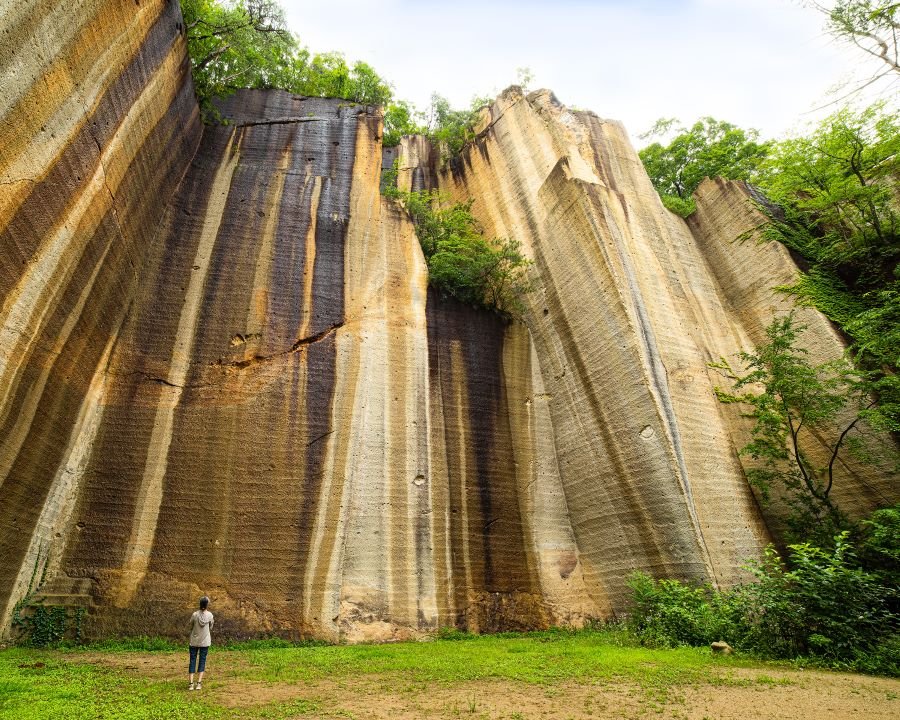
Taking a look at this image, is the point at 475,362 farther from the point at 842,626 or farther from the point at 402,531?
the point at 842,626

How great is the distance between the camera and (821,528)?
909 cm

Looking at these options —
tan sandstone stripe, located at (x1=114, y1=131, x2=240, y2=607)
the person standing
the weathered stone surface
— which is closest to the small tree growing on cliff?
the person standing

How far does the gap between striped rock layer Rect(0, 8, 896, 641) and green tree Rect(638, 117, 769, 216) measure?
19.4 ft

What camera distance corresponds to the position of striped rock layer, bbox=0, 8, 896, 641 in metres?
7.98

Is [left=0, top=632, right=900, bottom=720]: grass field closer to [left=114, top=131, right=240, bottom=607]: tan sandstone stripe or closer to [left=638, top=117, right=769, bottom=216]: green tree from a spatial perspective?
[left=114, top=131, right=240, bottom=607]: tan sandstone stripe

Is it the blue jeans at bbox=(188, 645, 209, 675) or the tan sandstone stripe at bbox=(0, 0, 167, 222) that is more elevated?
the tan sandstone stripe at bbox=(0, 0, 167, 222)

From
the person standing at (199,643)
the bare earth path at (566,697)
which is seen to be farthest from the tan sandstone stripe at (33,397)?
the person standing at (199,643)

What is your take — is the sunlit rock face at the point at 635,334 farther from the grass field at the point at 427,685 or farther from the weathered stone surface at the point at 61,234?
the weathered stone surface at the point at 61,234

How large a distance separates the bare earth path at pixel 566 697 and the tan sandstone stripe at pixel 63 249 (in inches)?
185

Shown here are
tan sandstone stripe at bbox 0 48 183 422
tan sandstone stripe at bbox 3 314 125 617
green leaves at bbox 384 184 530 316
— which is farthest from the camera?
green leaves at bbox 384 184 530 316

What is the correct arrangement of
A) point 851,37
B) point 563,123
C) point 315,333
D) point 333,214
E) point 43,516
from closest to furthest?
point 43,516 < point 851,37 < point 315,333 < point 333,214 < point 563,123

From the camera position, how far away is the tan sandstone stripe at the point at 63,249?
7242mm

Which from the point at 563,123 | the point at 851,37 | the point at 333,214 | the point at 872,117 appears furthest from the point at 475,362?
the point at 872,117

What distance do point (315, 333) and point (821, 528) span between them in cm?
1019
